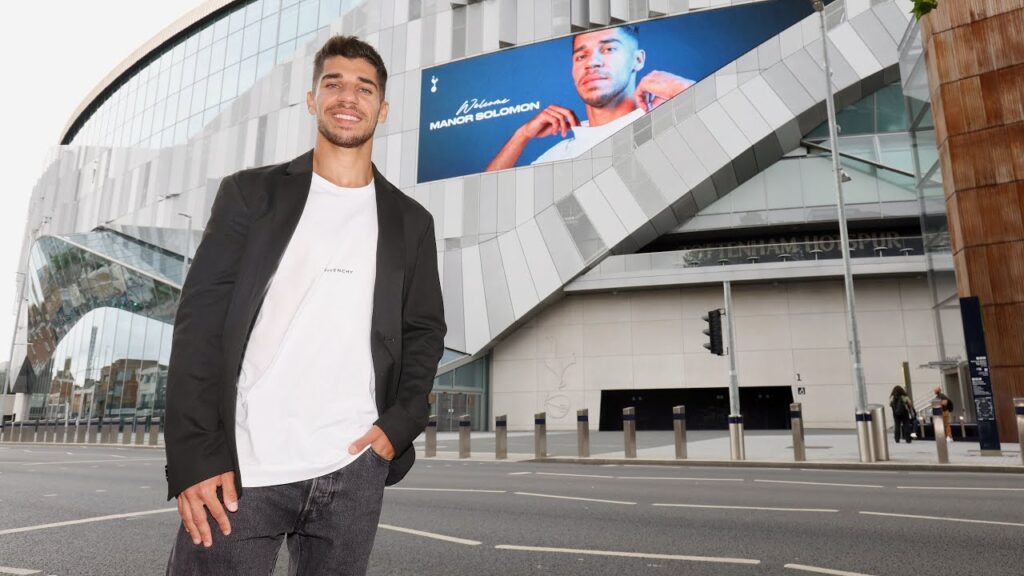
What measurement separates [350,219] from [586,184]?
86.4ft

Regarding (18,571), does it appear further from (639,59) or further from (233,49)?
(233,49)

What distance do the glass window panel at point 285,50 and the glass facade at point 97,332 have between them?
15.3 m

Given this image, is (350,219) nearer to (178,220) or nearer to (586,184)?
(586,184)

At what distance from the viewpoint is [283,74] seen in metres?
40.2

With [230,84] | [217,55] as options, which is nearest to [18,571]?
[230,84]

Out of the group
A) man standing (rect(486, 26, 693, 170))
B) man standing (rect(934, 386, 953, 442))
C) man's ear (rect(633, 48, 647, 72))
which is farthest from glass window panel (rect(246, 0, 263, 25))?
man standing (rect(934, 386, 953, 442))

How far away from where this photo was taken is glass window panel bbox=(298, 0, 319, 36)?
41.6 meters

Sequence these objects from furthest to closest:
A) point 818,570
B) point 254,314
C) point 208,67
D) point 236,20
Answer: point 208,67 < point 236,20 < point 818,570 < point 254,314

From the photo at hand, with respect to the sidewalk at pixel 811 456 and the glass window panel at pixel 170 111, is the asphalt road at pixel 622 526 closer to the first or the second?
the sidewalk at pixel 811 456

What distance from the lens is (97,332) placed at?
4412 cm

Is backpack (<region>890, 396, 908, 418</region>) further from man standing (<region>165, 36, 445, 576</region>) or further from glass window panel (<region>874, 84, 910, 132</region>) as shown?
man standing (<region>165, 36, 445, 576</region>)

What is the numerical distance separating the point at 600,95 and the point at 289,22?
24747 millimetres

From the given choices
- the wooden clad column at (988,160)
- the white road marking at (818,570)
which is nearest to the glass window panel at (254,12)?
the wooden clad column at (988,160)

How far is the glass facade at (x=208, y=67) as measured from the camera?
140ft
